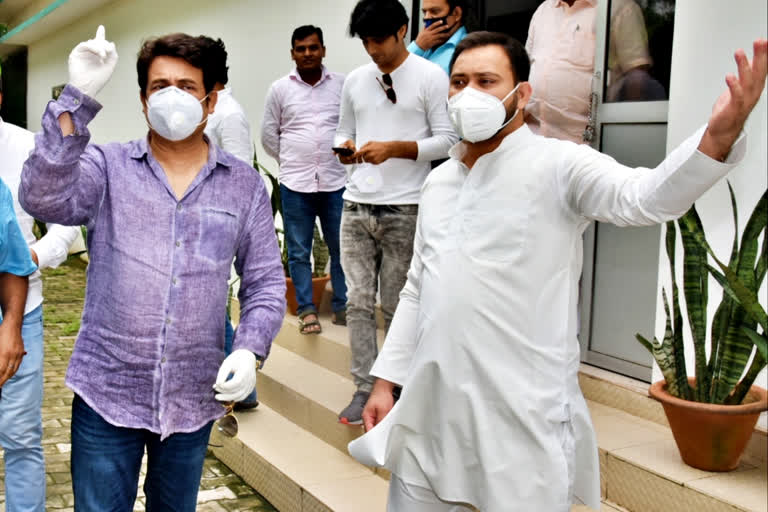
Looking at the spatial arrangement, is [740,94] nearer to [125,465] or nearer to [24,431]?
[125,465]

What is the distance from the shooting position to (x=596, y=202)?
78.9 inches

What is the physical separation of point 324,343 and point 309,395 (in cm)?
63

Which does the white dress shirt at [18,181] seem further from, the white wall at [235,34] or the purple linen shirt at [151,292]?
the white wall at [235,34]

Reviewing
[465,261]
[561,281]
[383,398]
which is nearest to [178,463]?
[383,398]

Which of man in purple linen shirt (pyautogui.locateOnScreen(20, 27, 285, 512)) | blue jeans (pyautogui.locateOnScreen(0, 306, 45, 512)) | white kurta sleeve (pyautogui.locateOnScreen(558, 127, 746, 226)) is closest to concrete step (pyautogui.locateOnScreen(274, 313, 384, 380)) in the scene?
blue jeans (pyautogui.locateOnScreen(0, 306, 45, 512))

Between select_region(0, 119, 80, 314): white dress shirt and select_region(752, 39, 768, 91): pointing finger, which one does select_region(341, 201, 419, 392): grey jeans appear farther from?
select_region(752, 39, 768, 91): pointing finger

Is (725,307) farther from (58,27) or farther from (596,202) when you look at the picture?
(58,27)

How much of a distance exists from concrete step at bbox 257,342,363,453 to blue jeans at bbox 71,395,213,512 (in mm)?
1796

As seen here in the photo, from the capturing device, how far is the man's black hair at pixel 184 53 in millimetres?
2262

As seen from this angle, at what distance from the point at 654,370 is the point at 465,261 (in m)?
1.84

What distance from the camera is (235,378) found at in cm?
210

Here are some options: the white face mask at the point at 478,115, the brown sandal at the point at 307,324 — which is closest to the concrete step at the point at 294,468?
the brown sandal at the point at 307,324

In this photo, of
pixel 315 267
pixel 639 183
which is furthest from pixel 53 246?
pixel 315 267

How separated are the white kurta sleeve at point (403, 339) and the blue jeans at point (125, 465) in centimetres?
48
